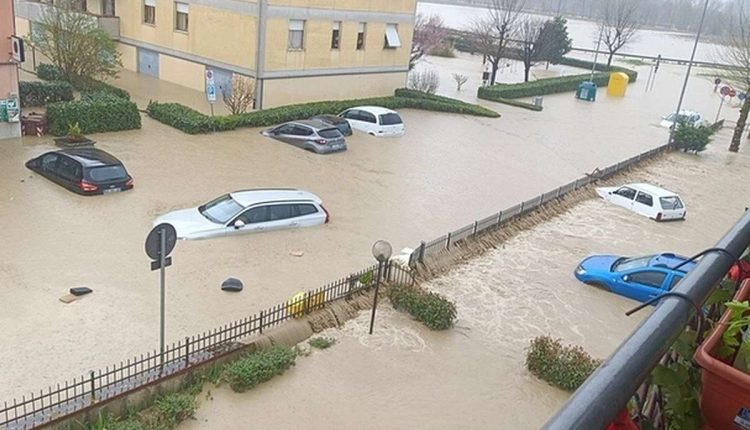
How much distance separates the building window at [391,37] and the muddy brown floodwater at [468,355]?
18831 mm

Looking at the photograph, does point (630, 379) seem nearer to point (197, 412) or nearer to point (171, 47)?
point (197, 412)

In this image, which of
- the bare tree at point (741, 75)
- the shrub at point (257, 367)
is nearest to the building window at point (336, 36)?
the bare tree at point (741, 75)

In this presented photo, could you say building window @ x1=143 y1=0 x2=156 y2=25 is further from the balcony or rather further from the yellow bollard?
the yellow bollard

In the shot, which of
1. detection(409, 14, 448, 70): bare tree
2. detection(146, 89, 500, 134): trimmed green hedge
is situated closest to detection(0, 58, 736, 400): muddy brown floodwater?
detection(146, 89, 500, 134): trimmed green hedge

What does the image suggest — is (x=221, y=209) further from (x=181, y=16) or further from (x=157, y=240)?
(x=181, y=16)

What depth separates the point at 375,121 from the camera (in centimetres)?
2720

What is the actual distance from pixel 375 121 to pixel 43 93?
1273cm

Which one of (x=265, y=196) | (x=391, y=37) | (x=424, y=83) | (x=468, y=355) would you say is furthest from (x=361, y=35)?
(x=468, y=355)

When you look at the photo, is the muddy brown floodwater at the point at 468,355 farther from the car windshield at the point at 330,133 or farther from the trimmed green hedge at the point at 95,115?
the trimmed green hedge at the point at 95,115

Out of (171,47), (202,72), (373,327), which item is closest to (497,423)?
(373,327)

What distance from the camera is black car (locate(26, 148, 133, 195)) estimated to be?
55.4 feet

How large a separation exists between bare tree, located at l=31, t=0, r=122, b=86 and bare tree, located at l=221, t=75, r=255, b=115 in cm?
491

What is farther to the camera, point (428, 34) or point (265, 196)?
point (428, 34)

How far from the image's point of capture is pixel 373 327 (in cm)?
1222
